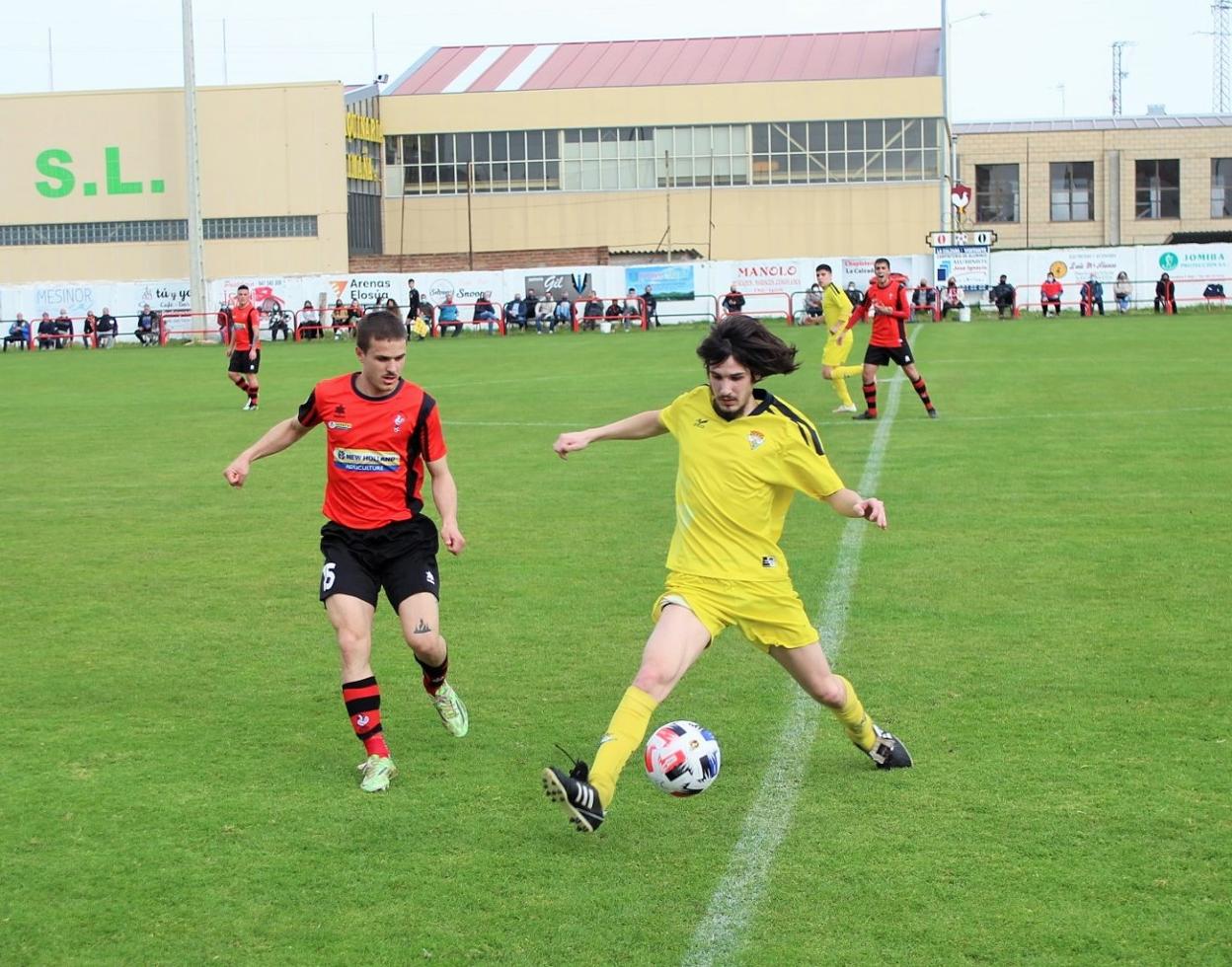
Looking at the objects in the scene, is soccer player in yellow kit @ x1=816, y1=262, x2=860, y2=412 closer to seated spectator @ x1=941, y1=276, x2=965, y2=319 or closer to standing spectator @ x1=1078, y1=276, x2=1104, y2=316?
seated spectator @ x1=941, y1=276, x2=965, y2=319

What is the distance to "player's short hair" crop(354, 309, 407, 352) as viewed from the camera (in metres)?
6.50

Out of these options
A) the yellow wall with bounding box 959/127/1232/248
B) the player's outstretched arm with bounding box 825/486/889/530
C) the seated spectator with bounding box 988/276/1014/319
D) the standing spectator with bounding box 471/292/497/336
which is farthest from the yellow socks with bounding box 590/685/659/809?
the yellow wall with bounding box 959/127/1232/248

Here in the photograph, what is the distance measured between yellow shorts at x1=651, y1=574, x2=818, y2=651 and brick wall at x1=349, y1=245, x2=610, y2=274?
189ft

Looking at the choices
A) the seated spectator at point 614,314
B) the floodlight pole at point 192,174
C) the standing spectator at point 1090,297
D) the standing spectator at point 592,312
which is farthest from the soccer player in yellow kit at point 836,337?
the floodlight pole at point 192,174

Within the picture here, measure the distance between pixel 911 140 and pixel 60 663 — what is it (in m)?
65.5

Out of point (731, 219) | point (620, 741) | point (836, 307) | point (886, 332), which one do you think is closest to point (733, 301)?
point (836, 307)

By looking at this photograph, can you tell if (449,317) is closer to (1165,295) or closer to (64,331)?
(64,331)

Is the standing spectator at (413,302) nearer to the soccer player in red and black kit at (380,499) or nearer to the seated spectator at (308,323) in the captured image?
the seated spectator at (308,323)

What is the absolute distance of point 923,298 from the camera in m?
48.8

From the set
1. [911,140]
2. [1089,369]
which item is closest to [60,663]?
[1089,369]

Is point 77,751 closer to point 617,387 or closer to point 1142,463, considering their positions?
point 1142,463

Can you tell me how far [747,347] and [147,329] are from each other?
151 ft

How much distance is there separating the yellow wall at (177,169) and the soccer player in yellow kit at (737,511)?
194ft

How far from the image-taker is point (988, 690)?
295 inches
